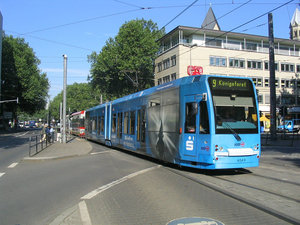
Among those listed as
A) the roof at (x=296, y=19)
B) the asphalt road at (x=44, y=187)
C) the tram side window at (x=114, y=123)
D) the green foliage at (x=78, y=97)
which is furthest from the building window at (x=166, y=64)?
the roof at (x=296, y=19)

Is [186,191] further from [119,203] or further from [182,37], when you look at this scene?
[182,37]

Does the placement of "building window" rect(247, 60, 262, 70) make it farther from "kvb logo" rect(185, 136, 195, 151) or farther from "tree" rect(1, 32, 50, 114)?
"kvb logo" rect(185, 136, 195, 151)

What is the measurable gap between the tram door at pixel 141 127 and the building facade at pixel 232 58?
28.7 meters

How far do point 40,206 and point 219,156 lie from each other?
16.4 feet

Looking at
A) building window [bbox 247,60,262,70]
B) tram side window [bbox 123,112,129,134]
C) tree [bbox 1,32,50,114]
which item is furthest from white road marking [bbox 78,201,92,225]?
tree [bbox 1,32,50,114]

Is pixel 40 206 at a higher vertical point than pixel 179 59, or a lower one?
lower

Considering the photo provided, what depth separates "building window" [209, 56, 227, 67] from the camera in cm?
4557

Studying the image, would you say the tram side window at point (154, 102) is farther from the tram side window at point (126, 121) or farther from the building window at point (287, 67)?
the building window at point (287, 67)

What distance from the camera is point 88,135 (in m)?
26.4

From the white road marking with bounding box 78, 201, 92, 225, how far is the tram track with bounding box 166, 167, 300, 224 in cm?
317

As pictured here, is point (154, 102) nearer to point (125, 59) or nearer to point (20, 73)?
point (125, 59)

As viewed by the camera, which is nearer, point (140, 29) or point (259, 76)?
point (140, 29)

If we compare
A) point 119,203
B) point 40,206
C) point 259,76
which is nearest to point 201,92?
point 119,203

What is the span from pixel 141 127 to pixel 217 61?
119ft
